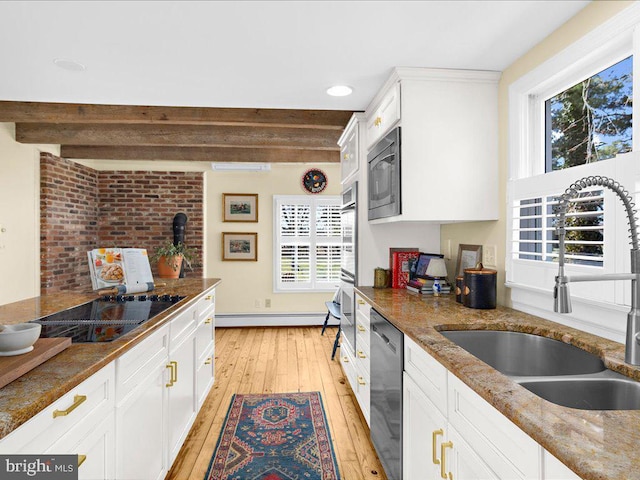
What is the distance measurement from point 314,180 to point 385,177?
319cm

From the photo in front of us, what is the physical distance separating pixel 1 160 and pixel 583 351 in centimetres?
476

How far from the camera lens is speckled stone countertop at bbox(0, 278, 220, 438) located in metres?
0.92

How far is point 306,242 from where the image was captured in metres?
5.66

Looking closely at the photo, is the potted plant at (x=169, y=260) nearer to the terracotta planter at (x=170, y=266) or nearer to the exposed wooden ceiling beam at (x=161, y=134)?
the terracotta planter at (x=170, y=266)

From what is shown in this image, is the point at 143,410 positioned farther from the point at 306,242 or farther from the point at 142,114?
the point at 306,242

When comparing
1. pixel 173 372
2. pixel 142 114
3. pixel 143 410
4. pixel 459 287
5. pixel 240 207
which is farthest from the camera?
pixel 240 207

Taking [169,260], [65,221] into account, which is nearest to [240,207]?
[169,260]

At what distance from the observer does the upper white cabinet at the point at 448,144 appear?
2258 mm

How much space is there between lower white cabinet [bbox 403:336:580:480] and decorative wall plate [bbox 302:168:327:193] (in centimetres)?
411

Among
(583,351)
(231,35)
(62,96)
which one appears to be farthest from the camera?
(62,96)

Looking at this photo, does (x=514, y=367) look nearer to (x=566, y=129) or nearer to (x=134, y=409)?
(x=566, y=129)

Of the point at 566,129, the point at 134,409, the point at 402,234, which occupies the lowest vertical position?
the point at 134,409

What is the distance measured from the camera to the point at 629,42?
4.84 feet

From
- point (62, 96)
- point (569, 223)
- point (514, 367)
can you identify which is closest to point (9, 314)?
point (62, 96)
